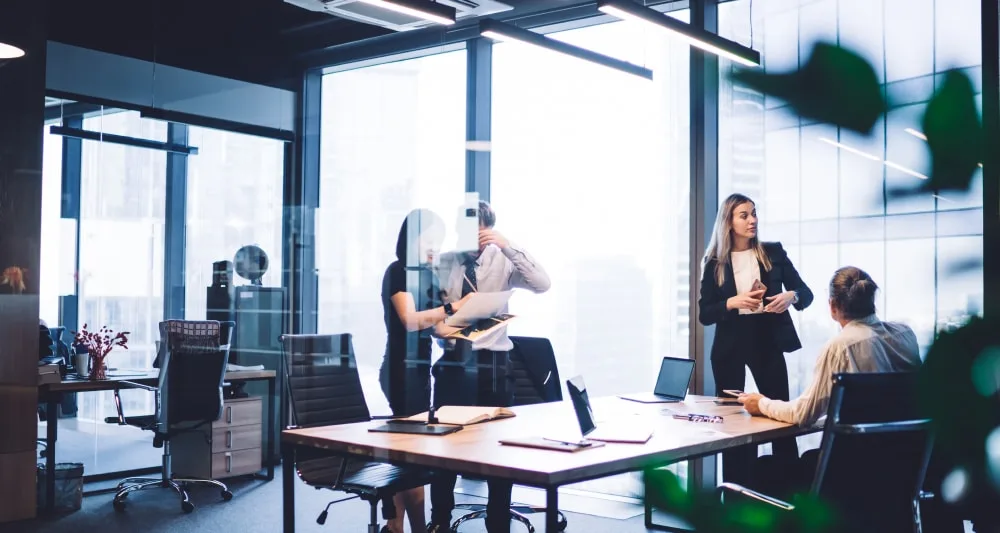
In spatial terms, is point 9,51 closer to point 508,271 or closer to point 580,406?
point 508,271

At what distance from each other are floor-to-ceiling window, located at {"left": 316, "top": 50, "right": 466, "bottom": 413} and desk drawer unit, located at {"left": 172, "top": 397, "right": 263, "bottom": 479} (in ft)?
2.80

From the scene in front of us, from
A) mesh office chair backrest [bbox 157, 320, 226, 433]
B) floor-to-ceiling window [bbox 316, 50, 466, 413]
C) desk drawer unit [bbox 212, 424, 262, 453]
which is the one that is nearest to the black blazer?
floor-to-ceiling window [bbox 316, 50, 466, 413]

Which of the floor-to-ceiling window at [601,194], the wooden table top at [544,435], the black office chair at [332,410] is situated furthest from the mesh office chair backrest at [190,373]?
the wooden table top at [544,435]

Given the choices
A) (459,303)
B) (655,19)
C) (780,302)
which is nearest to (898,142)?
(655,19)

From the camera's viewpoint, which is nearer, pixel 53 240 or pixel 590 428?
pixel 590 428

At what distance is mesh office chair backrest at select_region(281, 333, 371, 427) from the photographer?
3.77 meters

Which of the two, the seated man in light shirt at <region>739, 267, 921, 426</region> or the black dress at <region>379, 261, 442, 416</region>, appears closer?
the seated man in light shirt at <region>739, 267, 921, 426</region>

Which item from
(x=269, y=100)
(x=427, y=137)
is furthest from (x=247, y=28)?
(x=427, y=137)

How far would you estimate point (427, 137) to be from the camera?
6.47m

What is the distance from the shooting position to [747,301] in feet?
13.8

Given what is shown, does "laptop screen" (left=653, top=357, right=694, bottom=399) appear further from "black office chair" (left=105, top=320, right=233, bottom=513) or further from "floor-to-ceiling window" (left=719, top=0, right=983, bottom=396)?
"floor-to-ceiling window" (left=719, top=0, right=983, bottom=396)

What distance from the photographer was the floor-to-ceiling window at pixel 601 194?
18.0 feet

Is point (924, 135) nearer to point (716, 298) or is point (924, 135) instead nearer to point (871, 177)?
point (871, 177)

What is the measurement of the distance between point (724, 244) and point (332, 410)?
77.9 inches
